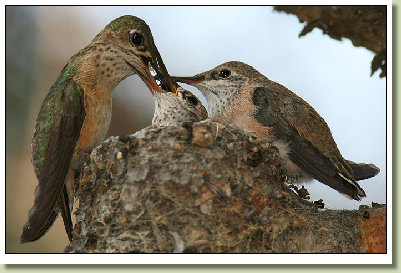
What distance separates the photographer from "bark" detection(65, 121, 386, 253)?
3592 mm

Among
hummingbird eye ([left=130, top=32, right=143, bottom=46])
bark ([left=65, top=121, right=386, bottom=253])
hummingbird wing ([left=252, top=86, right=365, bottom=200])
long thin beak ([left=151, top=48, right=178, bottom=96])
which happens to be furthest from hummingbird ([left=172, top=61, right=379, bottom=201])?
hummingbird eye ([left=130, top=32, right=143, bottom=46])

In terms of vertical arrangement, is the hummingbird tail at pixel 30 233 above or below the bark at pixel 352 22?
below

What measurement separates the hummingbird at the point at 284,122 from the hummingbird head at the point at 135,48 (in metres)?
0.28

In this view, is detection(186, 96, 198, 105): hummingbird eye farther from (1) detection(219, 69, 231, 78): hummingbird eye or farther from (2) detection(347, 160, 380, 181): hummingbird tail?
(2) detection(347, 160, 380, 181): hummingbird tail

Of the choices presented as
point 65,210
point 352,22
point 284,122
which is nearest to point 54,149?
point 65,210

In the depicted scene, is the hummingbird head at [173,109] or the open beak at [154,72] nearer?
the open beak at [154,72]

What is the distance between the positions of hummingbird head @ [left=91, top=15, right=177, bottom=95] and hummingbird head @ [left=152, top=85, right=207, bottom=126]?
0.09m

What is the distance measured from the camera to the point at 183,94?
16.1 feet

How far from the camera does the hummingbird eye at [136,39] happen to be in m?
4.58

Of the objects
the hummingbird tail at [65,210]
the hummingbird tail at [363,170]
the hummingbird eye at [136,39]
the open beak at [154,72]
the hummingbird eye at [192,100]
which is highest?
the hummingbird eye at [136,39]

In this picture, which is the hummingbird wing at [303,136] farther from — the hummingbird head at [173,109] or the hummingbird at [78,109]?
the hummingbird at [78,109]

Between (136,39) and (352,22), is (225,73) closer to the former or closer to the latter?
(136,39)

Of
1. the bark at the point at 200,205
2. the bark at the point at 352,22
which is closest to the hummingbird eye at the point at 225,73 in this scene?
the bark at the point at 200,205

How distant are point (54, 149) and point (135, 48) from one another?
1.04m
